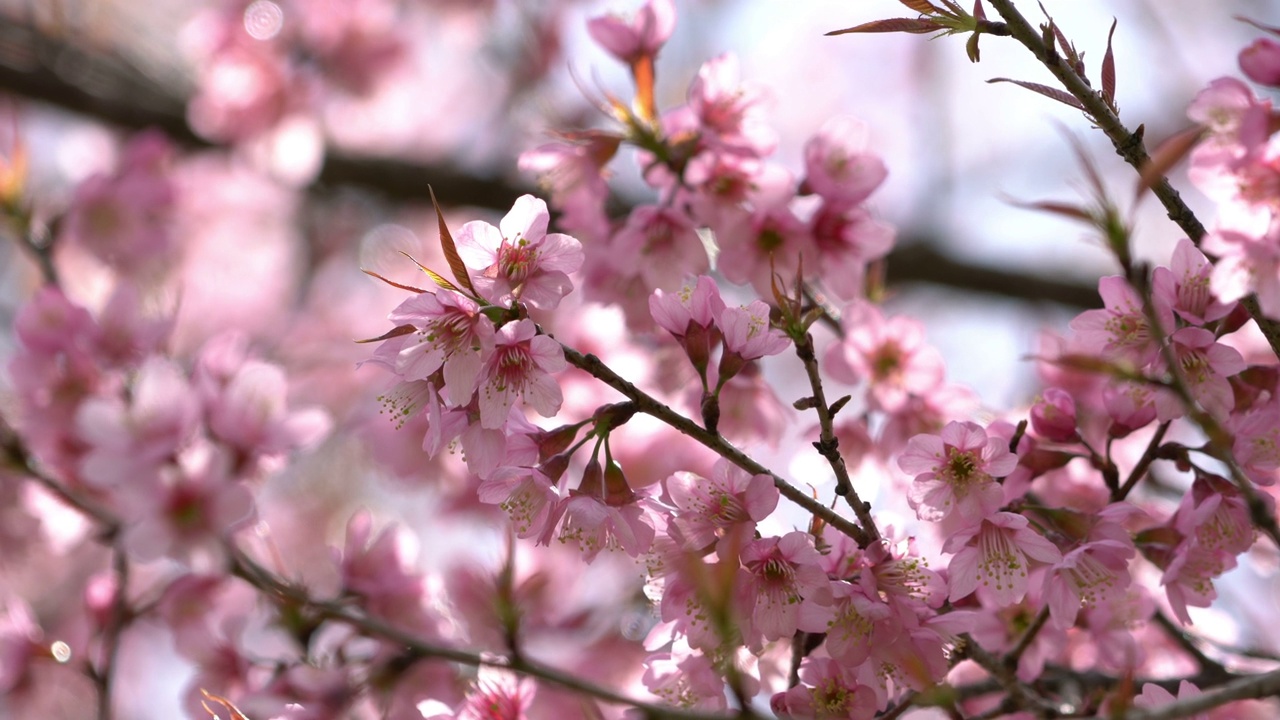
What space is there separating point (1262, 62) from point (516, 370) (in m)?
1.06

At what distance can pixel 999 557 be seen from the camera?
1.32 m

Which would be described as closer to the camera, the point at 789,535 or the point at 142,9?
the point at 789,535

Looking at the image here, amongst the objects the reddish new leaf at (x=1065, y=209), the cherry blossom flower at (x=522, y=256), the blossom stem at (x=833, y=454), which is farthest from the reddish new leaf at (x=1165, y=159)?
the cherry blossom flower at (x=522, y=256)

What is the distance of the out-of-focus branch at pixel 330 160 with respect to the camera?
3670mm

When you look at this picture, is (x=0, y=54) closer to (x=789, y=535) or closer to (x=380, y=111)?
(x=380, y=111)

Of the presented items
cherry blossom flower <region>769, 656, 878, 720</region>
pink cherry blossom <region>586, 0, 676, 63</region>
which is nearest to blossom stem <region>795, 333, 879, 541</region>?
cherry blossom flower <region>769, 656, 878, 720</region>

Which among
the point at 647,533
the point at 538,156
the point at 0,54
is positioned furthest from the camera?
the point at 0,54

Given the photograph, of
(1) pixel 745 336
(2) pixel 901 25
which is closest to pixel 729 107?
(2) pixel 901 25

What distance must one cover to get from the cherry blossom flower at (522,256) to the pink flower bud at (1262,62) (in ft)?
3.01

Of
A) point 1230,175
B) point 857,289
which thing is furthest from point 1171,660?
point 1230,175

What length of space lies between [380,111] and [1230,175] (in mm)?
4272

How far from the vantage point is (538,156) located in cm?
179

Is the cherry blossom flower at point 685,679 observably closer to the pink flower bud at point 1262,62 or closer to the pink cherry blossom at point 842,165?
the pink cherry blossom at point 842,165

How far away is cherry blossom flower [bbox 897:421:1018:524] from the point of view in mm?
1323
